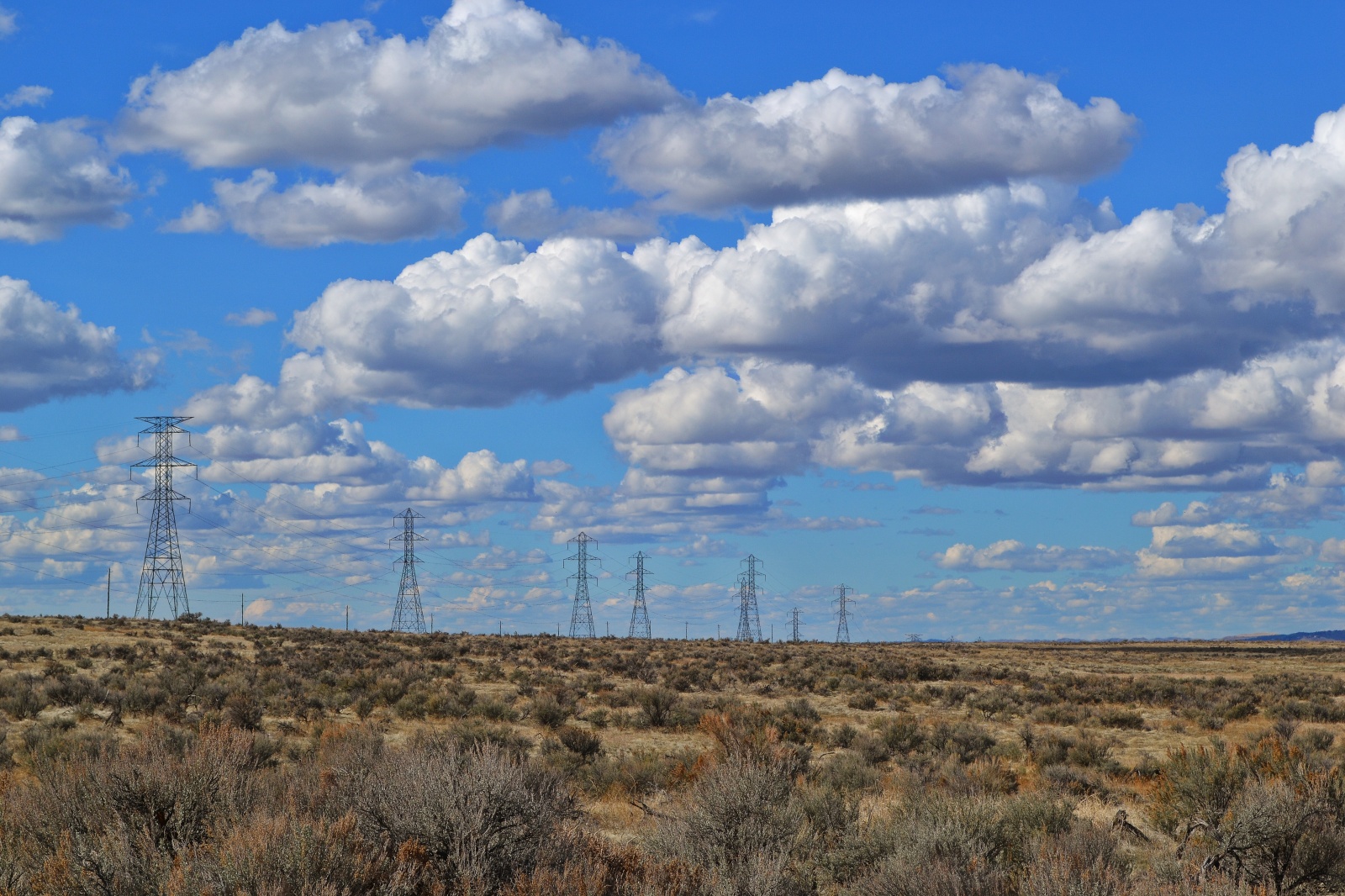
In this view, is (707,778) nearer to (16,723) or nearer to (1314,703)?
(16,723)

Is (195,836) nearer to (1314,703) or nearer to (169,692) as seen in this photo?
(169,692)

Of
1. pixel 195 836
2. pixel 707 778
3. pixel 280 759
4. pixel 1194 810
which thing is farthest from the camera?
pixel 280 759

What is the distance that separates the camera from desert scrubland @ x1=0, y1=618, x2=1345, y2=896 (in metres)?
9.93

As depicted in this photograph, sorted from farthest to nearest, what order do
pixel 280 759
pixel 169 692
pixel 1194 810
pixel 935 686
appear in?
1. pixel 935 686
2. pixel 169 692
3. pixel 280 759
4. pixel 1194 810

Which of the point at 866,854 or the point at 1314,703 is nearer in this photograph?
the point at 866,854

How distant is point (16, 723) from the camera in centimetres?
3028

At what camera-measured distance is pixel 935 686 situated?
55.3 m

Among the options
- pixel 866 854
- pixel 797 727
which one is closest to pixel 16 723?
pixel 797 727

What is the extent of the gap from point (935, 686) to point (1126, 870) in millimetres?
44185

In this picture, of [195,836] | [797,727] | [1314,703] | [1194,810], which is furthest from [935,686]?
[195,836]

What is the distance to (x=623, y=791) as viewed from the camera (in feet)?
72.4

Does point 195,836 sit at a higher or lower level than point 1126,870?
higher

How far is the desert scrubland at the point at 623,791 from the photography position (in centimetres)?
993

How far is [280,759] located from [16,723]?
39.3 feet
